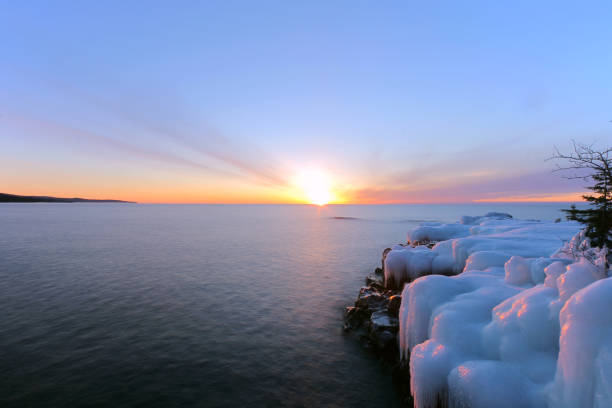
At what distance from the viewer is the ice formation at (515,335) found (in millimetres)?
5203

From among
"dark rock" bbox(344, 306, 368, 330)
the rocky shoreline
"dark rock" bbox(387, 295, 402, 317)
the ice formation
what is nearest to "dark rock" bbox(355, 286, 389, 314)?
the rocky shoreline

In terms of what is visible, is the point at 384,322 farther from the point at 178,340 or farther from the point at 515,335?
the point at 178,340

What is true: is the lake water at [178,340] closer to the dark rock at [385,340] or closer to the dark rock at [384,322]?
the dark rock at [385,340]

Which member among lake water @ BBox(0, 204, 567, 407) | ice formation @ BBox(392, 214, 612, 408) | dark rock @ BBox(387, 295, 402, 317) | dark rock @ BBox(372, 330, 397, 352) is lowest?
lake water @ BBox(0, 204, 567, 407)

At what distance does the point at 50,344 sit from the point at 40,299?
895cm

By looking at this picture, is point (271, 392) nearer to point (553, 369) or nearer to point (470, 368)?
point (470, 368)

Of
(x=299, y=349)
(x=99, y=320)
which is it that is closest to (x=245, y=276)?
(x=99, y=320)

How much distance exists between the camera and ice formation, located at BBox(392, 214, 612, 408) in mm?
5203

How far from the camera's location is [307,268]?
35531 mm

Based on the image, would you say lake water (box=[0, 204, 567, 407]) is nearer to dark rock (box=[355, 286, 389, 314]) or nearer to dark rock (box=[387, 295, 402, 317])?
dark rock (box=[355, 286, 389, 314])

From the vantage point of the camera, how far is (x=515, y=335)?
7449 millimetres

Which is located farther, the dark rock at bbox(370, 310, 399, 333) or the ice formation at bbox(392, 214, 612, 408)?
the dark rock at bbox(370, 310, 399, 333)

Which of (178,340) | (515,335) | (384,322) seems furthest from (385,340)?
(178,340)

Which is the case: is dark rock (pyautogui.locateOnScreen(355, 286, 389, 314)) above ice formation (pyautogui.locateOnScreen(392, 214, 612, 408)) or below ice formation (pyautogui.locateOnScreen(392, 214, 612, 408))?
below
